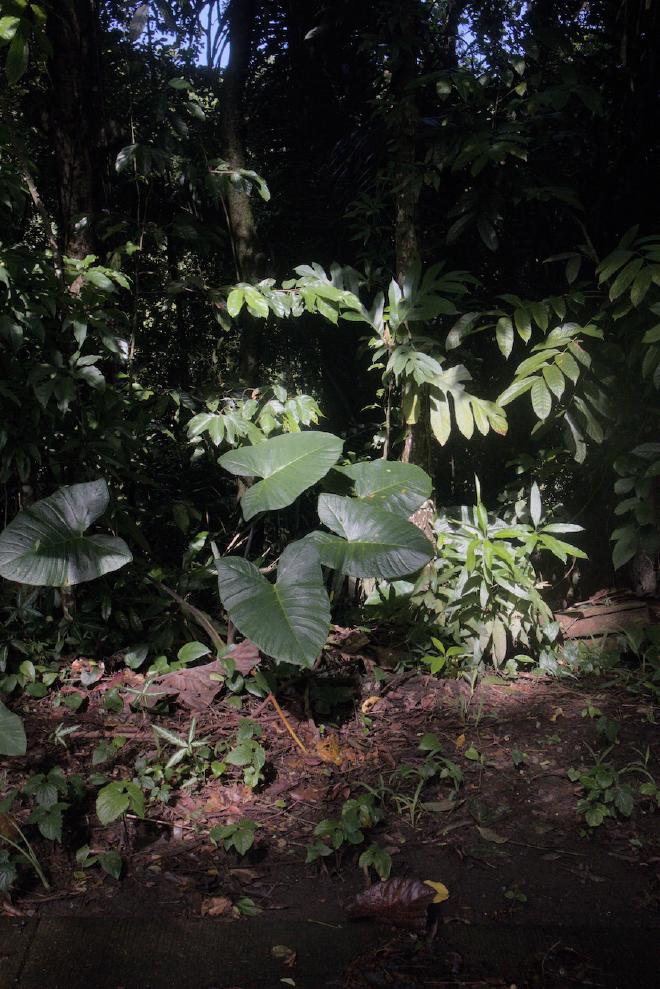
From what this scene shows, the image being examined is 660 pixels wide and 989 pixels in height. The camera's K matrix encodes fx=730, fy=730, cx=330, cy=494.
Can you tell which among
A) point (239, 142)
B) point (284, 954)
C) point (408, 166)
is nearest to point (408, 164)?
point (408, 166)

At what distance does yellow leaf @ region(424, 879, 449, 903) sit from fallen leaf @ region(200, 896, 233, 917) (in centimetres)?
43

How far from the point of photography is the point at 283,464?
216 cm

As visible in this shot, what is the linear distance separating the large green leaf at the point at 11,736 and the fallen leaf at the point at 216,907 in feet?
1.71

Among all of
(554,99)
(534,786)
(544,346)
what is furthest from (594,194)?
(534,786)

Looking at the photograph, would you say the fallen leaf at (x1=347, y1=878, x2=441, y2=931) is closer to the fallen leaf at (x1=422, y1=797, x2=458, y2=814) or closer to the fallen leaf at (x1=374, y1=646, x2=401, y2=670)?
the fallen leaf at (x1=422, y1=797, x2=458, y2=814)

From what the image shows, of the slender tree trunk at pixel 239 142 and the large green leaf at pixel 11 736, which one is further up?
the slender tree trunk at pixel 239 142

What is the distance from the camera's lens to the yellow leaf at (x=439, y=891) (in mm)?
1588

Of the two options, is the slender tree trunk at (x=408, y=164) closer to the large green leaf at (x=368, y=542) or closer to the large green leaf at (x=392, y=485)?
the large green leaf at (x=392, y=485)

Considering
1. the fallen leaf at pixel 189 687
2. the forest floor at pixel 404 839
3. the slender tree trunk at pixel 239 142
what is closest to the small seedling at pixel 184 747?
the forest floor at pixel 404 839

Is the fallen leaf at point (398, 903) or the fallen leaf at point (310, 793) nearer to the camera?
the fallen leaf at point (398, 903)

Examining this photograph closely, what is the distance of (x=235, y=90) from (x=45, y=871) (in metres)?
3.00

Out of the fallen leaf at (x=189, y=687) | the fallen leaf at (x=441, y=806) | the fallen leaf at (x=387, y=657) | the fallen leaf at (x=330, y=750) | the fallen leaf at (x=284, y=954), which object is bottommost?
the fallen leaf at (x=284, y=954)

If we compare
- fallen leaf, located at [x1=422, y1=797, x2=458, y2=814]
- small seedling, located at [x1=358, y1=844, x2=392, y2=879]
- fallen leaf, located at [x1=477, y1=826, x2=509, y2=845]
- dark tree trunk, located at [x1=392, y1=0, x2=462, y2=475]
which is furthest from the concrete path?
dark tree trunk, located at [x1=392, y1=0, x2=462, y2=475]

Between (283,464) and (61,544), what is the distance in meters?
0.66
